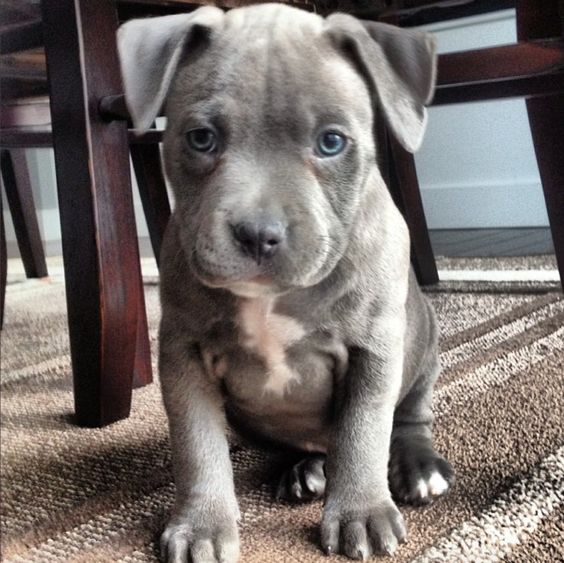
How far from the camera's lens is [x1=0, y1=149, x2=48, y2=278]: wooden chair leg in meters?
2.38

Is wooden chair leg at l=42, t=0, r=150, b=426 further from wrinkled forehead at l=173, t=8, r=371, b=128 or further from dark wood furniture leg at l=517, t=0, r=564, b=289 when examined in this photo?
dark wood furniture leg at l=517, t=0, r=564, b=289

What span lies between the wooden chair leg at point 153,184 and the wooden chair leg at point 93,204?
2.38 ft

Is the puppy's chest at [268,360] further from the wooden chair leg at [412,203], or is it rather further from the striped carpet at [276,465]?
the wooden chair leg at [412,203]

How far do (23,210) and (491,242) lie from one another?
172 centimetres

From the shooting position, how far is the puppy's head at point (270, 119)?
85cm

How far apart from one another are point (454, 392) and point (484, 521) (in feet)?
1.70

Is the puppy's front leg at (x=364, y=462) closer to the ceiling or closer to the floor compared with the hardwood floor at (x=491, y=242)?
closer to the ceiling

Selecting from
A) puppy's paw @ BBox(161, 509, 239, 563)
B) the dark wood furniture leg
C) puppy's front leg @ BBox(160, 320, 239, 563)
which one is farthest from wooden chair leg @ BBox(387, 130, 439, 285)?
puppy's paw @ BBox(161, 509, 239, 563)

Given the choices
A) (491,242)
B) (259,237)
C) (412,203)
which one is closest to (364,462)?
(259,237)

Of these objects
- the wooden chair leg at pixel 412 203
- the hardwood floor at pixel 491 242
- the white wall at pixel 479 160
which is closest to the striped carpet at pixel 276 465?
the wooden chair leg at pixel 412 203

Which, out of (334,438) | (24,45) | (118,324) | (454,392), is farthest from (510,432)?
(24,45)

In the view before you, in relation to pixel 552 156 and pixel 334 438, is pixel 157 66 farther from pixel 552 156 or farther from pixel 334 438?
pixel 552 156

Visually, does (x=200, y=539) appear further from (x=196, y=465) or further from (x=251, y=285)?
(x=251, y=285)

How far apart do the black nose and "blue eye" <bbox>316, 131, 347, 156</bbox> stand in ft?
0.40
